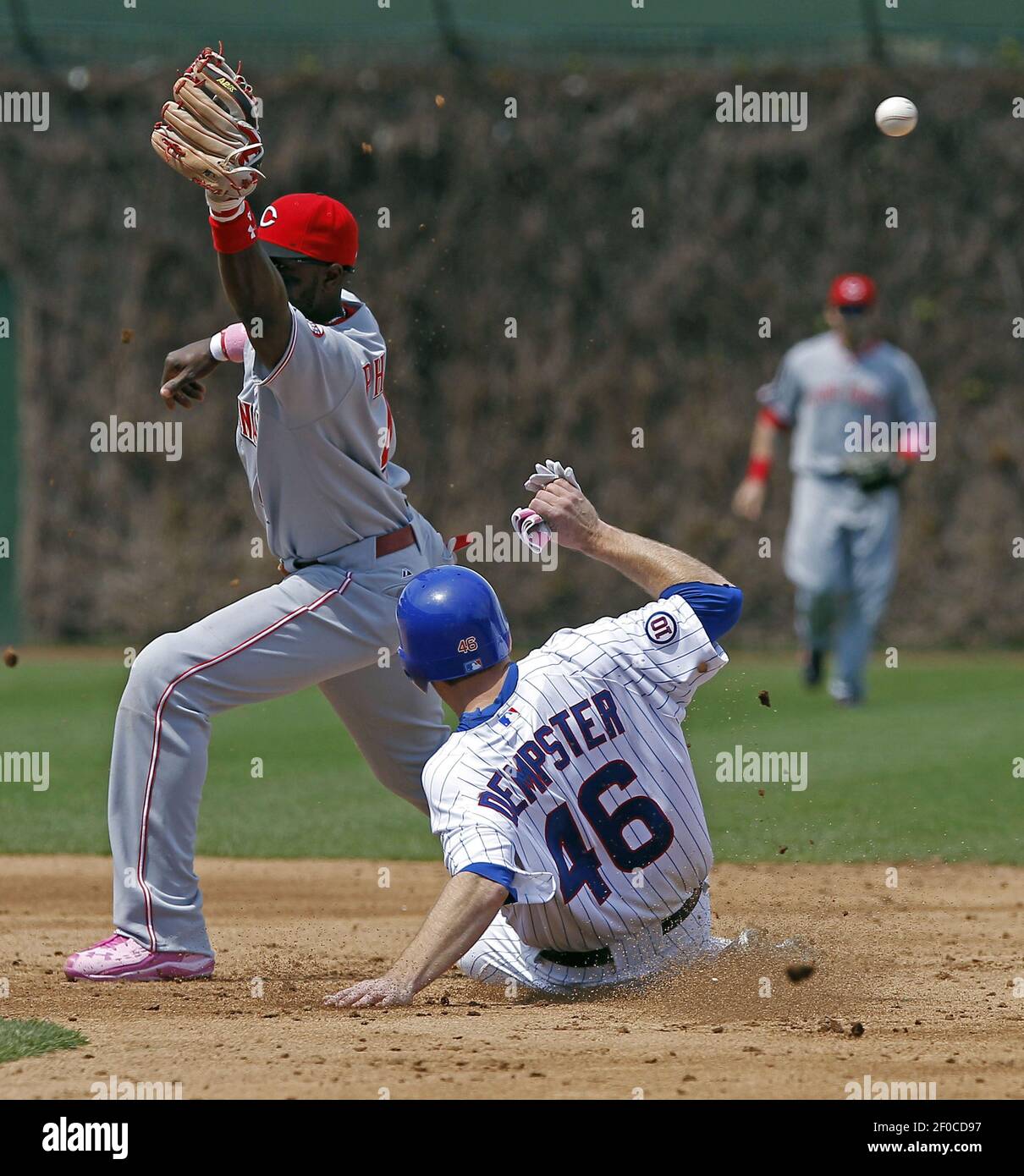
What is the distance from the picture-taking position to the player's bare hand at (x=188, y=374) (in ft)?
16.3

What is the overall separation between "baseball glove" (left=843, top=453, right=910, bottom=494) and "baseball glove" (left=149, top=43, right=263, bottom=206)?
734cm

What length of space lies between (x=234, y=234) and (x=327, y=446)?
741mm

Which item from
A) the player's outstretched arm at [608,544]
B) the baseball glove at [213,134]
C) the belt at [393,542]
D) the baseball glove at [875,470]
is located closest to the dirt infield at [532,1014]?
the player's outstretched arm at [608,544]

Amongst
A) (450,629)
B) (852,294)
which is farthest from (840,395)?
(450,629)

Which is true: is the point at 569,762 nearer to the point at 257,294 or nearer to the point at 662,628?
the point at 662,628

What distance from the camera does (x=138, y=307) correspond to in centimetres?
1445

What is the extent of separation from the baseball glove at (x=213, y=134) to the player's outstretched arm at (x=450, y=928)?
1.67 m

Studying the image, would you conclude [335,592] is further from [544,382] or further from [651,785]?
[544,382]

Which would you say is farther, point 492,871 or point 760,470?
point 760,470

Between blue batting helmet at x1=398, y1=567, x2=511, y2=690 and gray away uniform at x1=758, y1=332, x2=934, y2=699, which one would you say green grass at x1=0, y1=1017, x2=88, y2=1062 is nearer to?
blue batting helmet at x1=398, y1=567, x2=511, y2=690

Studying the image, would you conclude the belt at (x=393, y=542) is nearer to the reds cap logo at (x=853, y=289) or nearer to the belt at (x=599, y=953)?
the belt at (x=599, y=953)

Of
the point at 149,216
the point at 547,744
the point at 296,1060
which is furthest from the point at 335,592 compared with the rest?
the point at 149,216

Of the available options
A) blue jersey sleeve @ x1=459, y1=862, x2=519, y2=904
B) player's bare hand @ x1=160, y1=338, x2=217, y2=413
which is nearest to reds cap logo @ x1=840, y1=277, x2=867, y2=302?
player's bare hand @ x1=160, y1=338, x2=217, y2=413

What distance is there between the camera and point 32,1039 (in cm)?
359
